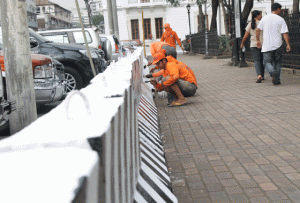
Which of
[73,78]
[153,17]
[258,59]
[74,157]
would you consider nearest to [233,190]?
[74,157]

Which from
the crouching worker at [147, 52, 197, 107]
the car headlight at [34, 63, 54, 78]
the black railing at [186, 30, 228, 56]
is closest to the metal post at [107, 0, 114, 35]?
the black railing at [186, 30, 228, 56]

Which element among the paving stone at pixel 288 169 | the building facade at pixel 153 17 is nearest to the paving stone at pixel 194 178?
the paving stone at pixel 288 169

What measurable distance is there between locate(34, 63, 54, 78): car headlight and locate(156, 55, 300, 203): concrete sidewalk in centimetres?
216

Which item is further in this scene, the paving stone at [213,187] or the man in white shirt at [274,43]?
the man in white shirt at [274,43]

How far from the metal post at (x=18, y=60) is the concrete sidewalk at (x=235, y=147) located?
6.25 feet

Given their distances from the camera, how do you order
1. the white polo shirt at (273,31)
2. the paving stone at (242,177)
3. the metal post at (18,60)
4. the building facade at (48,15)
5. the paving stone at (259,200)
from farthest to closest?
the building facade at (48,15) → the white polo shirt at (273,31) → the metal post at (18,60) → the paving stone at (242,177) → the paving stone at (259,200)

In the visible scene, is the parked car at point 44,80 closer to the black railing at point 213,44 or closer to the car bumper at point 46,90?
the car bumper at point 46,90

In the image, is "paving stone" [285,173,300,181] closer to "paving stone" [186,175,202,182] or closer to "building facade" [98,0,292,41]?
"paving stone" [186,175,202,182]

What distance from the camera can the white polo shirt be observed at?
9305 millimetres

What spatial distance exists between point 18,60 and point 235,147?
2.91 metres

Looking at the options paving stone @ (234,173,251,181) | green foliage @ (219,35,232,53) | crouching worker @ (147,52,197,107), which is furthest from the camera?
green foliage @ (219,35,232,53)

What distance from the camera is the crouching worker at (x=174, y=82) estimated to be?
720 centimetres

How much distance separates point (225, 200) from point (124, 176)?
1188 mm

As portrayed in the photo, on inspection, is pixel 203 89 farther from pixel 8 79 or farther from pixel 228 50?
pixel 228 50
